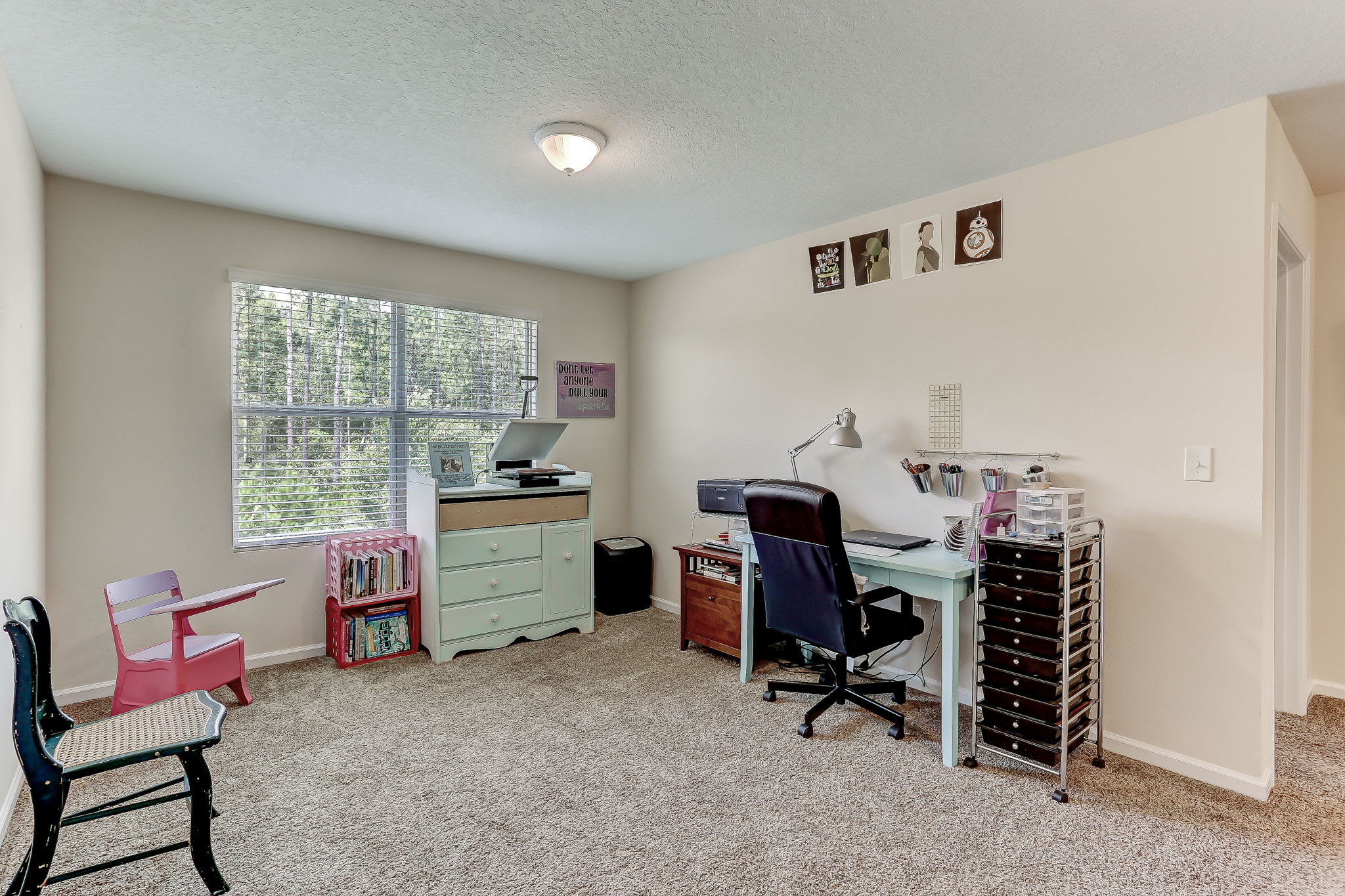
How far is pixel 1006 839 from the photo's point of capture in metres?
2.05

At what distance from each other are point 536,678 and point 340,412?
1885 mm

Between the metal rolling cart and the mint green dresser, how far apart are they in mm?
2347

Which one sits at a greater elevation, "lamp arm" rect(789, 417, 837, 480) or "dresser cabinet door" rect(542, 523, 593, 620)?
"lamp arm" rect(789, 417, 837, 480)

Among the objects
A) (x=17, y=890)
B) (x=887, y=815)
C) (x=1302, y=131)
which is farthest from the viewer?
(x=1302, y=131)

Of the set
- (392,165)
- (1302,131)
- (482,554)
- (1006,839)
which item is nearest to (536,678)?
(482,554)

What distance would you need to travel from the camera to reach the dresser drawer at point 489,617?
11.8 feet

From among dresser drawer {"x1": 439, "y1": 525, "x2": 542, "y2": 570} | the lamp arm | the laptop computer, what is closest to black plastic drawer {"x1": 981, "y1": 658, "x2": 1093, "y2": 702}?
the laptop computer

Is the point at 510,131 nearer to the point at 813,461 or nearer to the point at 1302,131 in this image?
the point at 813,461

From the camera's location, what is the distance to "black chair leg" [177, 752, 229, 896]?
1.73 meters

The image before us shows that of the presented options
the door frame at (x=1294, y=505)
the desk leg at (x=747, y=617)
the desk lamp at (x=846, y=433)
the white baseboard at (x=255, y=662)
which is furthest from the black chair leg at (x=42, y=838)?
the door frame at (x=1294, y=505)

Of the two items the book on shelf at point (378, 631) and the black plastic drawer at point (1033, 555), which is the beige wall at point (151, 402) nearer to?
the book on shelf at point (378, 631)

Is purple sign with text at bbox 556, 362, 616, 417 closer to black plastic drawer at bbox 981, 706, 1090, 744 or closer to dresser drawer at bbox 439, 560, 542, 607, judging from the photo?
dresser drawer at bbox 439, 560, 542, 607

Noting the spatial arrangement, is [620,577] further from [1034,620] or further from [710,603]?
[1034,620]

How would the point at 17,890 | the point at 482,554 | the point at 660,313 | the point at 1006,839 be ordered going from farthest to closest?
the point at 660,313 → the point at 482,554 → the point at 1006,839 → the point at 17,890
